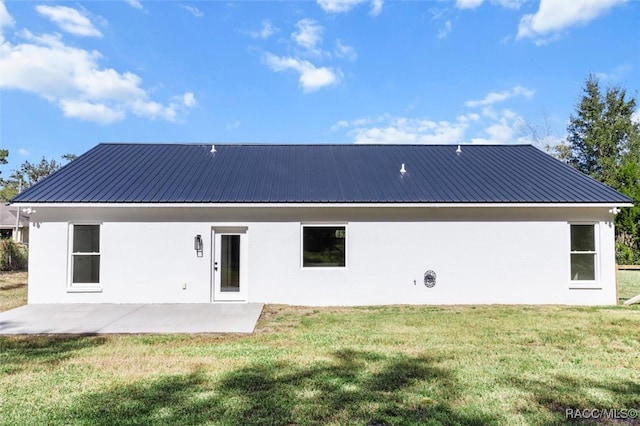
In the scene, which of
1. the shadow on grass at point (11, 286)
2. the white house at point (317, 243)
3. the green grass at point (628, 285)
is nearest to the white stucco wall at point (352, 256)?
the white house at point (317, 243)

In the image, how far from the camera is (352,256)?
1036cm

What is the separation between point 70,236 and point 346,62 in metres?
13.3

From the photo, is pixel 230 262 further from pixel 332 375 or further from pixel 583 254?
pixel 583 254

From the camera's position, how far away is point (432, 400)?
4102 millimetres

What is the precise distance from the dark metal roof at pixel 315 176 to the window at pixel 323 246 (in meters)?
0.89

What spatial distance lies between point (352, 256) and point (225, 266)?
3.61 meters

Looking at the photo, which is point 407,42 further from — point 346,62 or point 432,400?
point 432,400

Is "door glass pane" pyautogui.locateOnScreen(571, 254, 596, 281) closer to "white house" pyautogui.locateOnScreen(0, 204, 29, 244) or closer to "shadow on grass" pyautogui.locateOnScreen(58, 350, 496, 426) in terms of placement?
"shadow on grass" pyautogui.locateOnScreen(58, 350, 496, 426)

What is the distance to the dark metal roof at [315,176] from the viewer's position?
1033 cm

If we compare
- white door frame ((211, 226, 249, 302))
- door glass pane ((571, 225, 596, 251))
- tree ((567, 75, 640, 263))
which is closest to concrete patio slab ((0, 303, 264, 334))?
white door frame ((211, 226, 249, 302))

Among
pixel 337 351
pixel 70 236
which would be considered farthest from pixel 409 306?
pixel 70 236

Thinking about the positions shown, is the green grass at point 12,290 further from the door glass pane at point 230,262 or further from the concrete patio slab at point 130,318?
the door glass pane at point 230,262

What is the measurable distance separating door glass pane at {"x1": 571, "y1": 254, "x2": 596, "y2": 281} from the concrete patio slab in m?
9.11

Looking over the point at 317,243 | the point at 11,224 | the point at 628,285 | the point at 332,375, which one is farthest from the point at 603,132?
the point at 11,224
